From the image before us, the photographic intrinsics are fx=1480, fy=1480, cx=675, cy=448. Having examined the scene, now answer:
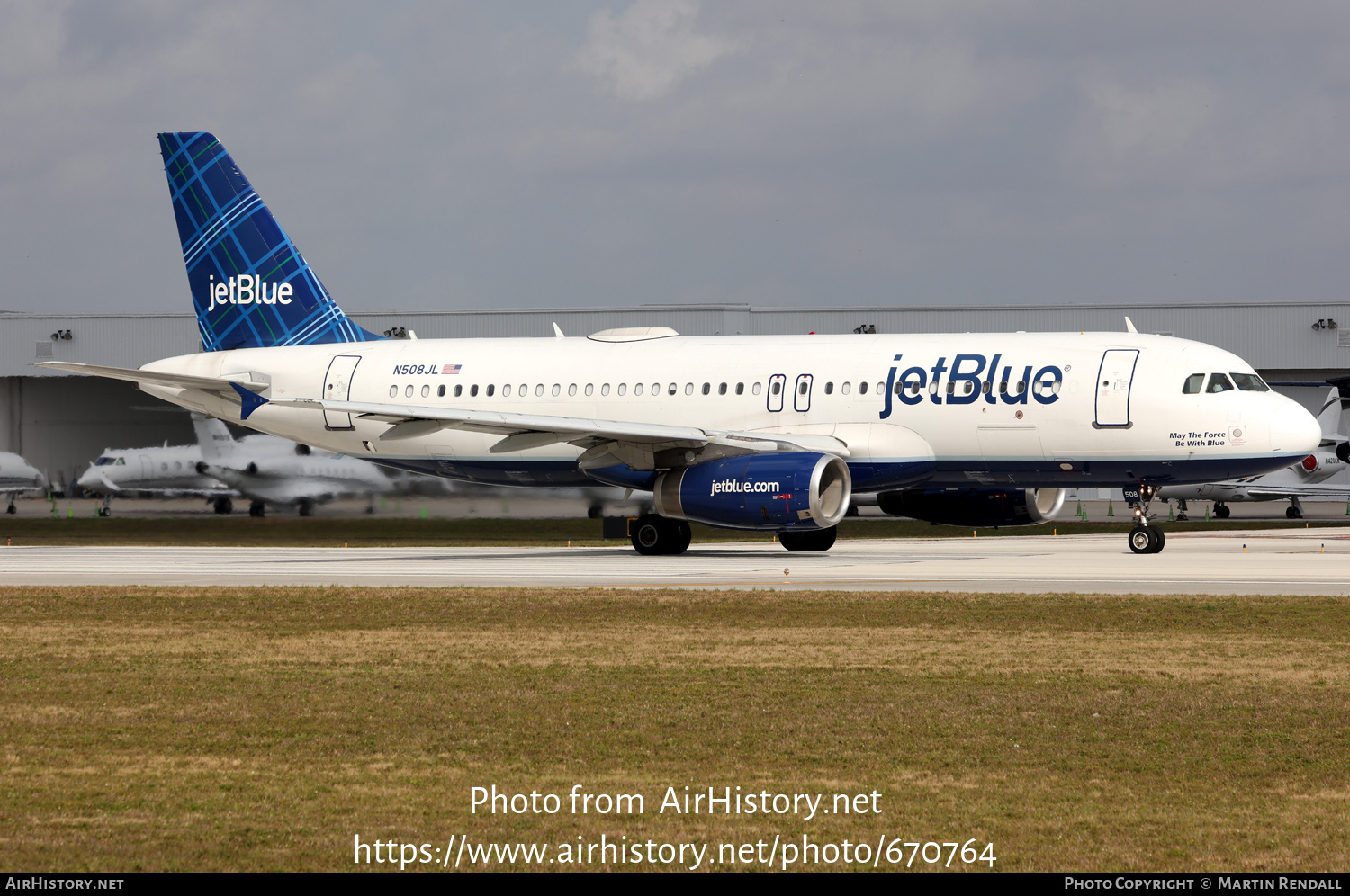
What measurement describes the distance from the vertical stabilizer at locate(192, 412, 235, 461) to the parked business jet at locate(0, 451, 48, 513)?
992cm

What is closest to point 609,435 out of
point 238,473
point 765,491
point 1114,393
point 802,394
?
point 765,491

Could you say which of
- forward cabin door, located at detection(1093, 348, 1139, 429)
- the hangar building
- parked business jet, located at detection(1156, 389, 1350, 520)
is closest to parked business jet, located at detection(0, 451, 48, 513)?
the hangar building

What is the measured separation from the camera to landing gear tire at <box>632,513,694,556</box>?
2889cm

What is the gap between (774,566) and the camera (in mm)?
24984

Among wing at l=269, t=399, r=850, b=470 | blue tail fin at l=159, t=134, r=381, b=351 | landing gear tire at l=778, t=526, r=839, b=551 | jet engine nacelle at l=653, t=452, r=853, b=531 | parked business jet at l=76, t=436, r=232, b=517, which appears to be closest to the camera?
jet engine nacelle at l=653, t=452, r=853, b=531

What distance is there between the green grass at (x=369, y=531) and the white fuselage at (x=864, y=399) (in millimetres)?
4445

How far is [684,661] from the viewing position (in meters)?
12.8

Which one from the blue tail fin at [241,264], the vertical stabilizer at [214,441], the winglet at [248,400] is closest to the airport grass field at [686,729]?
the winglet at [248,400]

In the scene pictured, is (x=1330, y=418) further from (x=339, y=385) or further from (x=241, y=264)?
(x=241, y=264)

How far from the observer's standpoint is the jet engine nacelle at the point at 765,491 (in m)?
25.0

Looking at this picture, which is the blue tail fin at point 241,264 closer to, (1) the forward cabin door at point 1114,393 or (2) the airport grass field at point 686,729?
(1) the forward cabin door at point 1114,393

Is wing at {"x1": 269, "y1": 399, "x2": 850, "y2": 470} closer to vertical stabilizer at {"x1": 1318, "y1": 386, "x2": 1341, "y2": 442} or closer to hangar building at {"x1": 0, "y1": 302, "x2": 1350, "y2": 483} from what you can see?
hangar building at {"x1": 0, "y1": 302, "x2": 1350, "y2": 483}
